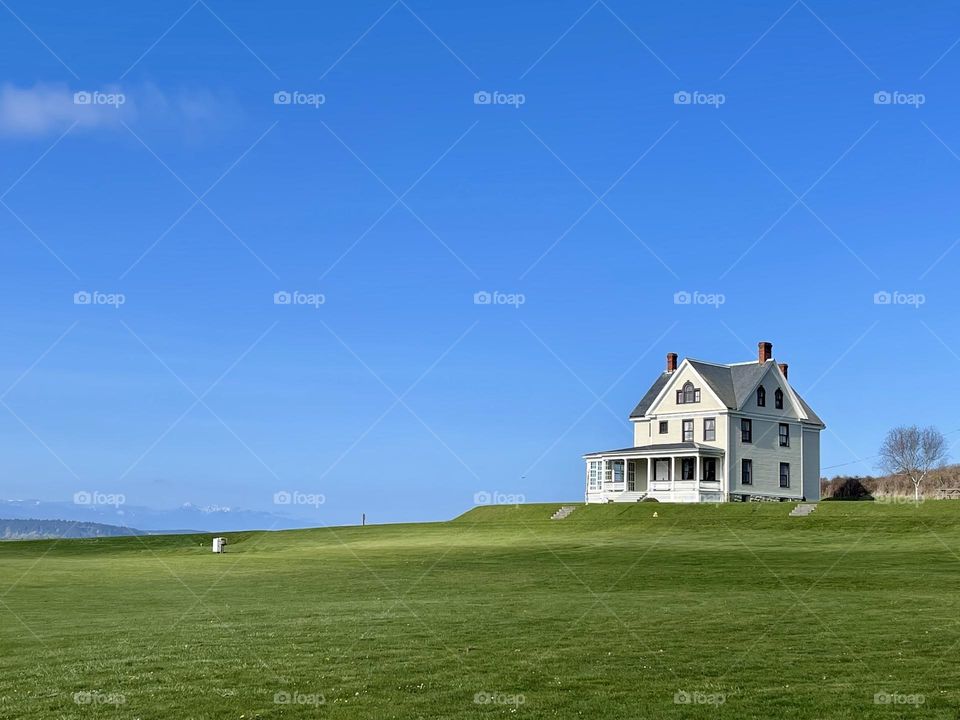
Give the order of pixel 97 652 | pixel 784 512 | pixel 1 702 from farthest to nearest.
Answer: pixel 784 512
pixel 97 652
pixel 1 702

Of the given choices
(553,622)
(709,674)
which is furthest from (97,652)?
(709,674)

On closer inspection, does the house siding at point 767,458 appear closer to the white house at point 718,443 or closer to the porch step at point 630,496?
the white house at point 718,443

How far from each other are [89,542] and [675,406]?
4219cm

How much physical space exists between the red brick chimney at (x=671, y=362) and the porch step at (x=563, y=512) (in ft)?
62.7

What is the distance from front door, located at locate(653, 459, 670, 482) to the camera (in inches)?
2899

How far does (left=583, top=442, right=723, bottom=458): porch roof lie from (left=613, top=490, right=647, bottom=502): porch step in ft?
10.1

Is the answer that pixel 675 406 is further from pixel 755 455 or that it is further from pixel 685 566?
pixel 685 566

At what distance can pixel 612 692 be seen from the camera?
1554 cm

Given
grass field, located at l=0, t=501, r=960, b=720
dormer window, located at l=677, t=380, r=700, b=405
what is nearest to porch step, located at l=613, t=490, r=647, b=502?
dormer window, located at l=677, t=380, r=700, b=405

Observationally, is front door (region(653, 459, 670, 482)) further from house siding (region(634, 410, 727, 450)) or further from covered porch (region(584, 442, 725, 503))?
house siding (region(634, 410, 727, 450))

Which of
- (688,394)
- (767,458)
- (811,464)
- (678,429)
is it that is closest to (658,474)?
(678,429)

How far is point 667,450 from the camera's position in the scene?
7069 centimetres

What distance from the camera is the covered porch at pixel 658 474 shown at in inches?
2766

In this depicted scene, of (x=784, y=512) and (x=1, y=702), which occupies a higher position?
(x=784, y=512)
